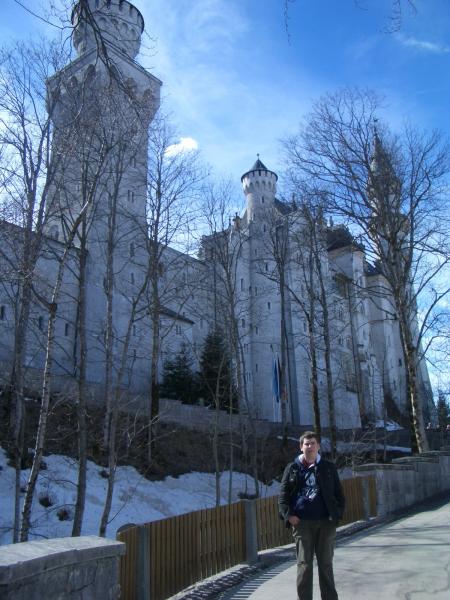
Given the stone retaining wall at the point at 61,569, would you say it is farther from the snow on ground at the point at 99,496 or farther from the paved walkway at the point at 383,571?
the snow on ground at the point at 99,496

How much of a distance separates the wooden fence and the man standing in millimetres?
1828

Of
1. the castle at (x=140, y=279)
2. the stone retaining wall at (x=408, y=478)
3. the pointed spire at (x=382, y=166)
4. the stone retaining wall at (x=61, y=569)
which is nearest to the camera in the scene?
the stone retaining wall at (x=61, y=569)

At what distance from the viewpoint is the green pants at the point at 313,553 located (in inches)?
195

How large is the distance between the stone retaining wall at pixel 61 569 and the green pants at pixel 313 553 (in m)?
1.69

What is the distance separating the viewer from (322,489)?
507 centimetres

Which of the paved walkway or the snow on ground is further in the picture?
the snow on ground

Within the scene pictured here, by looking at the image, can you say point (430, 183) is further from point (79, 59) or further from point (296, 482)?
point (296, 482)

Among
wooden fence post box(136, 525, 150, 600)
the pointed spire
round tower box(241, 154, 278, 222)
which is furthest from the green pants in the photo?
round tower box(241, 154, 278, 222)

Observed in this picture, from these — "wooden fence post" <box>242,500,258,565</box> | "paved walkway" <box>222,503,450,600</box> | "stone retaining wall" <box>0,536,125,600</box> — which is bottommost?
"paved walkway" <box>222,503,450,600</box>

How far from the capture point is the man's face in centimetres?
523

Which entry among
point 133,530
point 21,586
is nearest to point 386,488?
point 133,530

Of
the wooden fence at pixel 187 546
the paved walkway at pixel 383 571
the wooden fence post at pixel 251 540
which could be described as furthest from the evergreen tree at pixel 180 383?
the wooden fence post at pixel 251 540

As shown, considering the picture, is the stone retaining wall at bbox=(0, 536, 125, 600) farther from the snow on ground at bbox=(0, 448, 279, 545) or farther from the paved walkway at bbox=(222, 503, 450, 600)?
the snow on ground at bbox=(0, 448, 279, 545)

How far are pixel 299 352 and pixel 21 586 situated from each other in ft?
151
